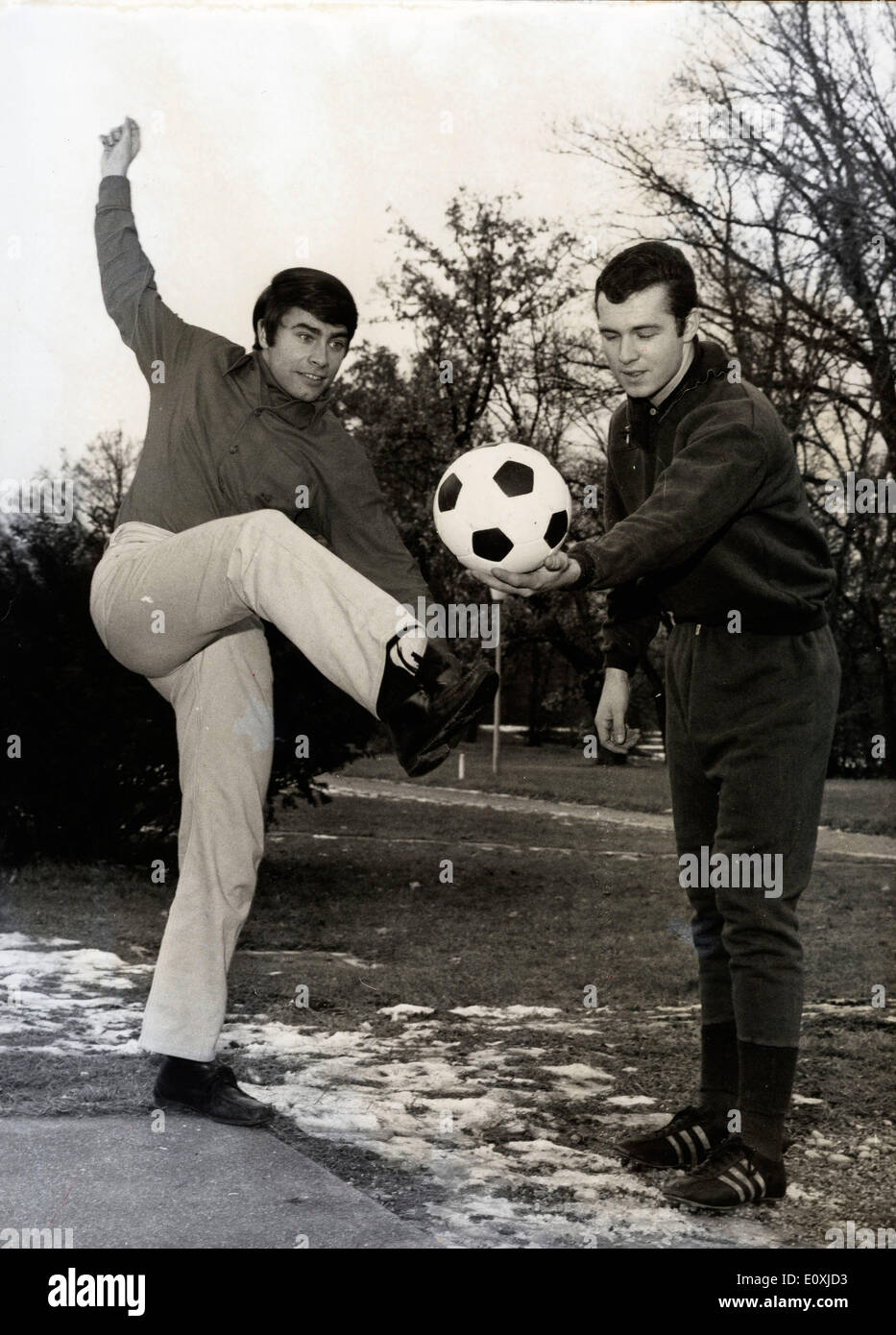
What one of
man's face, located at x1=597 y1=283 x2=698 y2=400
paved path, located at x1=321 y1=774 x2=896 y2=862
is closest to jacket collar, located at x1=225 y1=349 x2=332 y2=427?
man's face, located at x1=597 y1=283 x2=698 y2=400

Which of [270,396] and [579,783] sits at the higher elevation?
[270,396]

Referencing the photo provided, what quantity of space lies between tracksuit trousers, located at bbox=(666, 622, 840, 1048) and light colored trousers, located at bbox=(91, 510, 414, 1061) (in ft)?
2.49

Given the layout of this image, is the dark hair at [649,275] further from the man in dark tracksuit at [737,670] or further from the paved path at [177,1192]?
the paved path at [177,1192]

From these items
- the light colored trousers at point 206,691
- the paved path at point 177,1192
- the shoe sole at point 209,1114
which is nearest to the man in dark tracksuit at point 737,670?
the light colored trousers at point 206,691

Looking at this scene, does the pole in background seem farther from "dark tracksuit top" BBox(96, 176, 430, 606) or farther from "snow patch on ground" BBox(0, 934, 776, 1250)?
"snow patch on ground" BBox(0, 934, 776, 1250)

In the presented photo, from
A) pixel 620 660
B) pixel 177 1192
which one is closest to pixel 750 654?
pixel 620 660

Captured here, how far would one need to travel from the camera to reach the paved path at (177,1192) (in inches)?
94.0

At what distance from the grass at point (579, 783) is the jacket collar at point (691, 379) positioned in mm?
5843

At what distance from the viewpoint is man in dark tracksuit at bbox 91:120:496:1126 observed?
2916mm

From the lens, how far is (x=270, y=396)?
312 centimetres

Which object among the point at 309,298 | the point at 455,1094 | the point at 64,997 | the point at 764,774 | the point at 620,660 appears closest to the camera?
the point at 764,774

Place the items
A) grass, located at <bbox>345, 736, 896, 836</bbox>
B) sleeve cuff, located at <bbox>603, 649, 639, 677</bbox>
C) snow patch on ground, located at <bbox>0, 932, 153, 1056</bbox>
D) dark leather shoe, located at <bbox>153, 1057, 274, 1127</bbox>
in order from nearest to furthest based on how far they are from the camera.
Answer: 1. dark leather shoe, located at <bbox>153, 1057, 274, 1127</bbox>
2. sleeve cuff, located at <bbox>603, 649, 639, 677</bbox>
3. snow patch on ground, located at <bbox>0, 932, 153, 1056</bbox>
4. grass, located at <bbox>345, 736, 896, 836</bbox>

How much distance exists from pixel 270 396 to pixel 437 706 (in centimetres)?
98

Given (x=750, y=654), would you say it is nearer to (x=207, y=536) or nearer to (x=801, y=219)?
(x=207, y=536)
